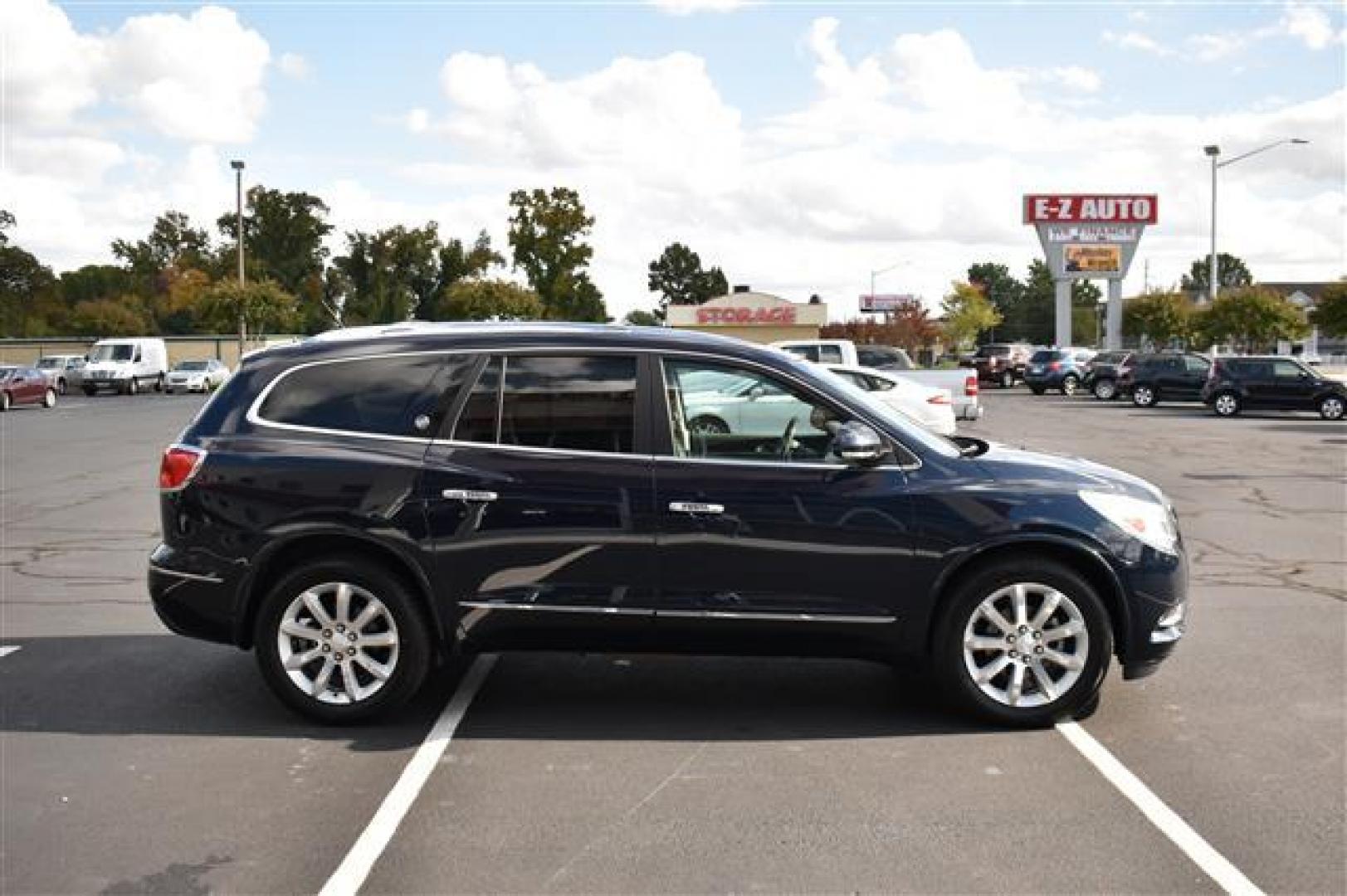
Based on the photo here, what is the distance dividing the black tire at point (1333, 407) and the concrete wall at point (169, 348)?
53125 millimetres

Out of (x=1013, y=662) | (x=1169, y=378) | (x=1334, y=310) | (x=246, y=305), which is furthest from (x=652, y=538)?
(x=246, y=305)

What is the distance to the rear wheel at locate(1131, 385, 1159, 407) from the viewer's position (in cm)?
3750

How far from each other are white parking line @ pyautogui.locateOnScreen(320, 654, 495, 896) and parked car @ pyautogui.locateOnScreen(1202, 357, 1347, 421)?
2931 centimetres

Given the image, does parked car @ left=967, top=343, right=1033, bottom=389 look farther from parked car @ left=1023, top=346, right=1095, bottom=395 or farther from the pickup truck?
the pickup truck

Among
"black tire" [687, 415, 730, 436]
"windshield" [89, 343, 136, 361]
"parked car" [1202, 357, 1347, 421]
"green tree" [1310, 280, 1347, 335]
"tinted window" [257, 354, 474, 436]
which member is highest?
"green tree" [1310, 280, 1347, 335]

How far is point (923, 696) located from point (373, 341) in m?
3.08

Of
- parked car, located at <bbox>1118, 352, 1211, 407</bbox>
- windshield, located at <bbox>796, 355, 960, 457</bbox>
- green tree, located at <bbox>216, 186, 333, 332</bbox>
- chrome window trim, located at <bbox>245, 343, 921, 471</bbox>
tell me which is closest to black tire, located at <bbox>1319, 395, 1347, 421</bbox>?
parked car, located at <bbox>1118, 352, 1211, 407</bbox>

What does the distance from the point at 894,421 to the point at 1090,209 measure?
6503 cm

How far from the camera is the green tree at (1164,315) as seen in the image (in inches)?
2726

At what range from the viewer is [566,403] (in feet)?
19.5

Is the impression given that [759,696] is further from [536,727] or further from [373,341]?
[373,341]

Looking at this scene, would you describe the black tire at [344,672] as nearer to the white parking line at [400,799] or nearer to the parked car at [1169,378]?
the white parking line at [400,799]

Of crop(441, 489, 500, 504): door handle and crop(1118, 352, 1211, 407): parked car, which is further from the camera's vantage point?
crop(1118, 352, 1211, 407): parked car

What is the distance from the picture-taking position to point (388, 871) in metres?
4.27
